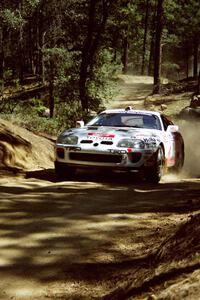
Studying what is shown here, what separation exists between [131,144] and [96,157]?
685mm

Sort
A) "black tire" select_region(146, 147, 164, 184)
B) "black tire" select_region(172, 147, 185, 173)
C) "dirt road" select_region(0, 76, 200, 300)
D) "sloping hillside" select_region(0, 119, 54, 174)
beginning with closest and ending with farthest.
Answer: "dirt road" select_region(0, 76, 200, 300) → "black tire" select_region(146, 147, 164, 184) → "sloping hillside" select_region(0, 119, 54, 174) → "black tire" select_region(172, 147, 185, 173)

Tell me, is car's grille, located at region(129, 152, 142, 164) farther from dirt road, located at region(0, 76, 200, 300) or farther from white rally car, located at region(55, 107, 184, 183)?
dirt road, located at region(0, 76, 200, 300)

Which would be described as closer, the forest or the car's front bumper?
the car's front bumper

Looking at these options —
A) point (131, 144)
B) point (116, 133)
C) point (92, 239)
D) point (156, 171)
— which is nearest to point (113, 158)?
point (131, 144)

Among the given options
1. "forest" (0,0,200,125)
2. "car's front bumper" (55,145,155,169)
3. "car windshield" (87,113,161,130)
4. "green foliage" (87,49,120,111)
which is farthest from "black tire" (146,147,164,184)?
"green foliage" (87,49,120,111)

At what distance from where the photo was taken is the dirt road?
3.16 metres

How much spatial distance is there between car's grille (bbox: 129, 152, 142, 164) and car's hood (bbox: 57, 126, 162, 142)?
36 cm

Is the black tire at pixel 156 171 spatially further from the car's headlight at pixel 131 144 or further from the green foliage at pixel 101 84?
the green foliage at pixel 101 84

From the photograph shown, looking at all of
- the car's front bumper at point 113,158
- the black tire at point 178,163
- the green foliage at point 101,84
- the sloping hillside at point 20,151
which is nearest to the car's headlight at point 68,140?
the car's front bumper at point 113,158

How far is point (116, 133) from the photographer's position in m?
9.26

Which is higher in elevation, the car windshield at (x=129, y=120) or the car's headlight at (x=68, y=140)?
the car windshield at (x=129, y=120)

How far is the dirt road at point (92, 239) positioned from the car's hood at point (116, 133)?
0.95 meters

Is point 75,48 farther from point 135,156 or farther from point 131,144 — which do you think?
point 135,156

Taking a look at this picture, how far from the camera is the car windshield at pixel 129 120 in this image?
10141mm
